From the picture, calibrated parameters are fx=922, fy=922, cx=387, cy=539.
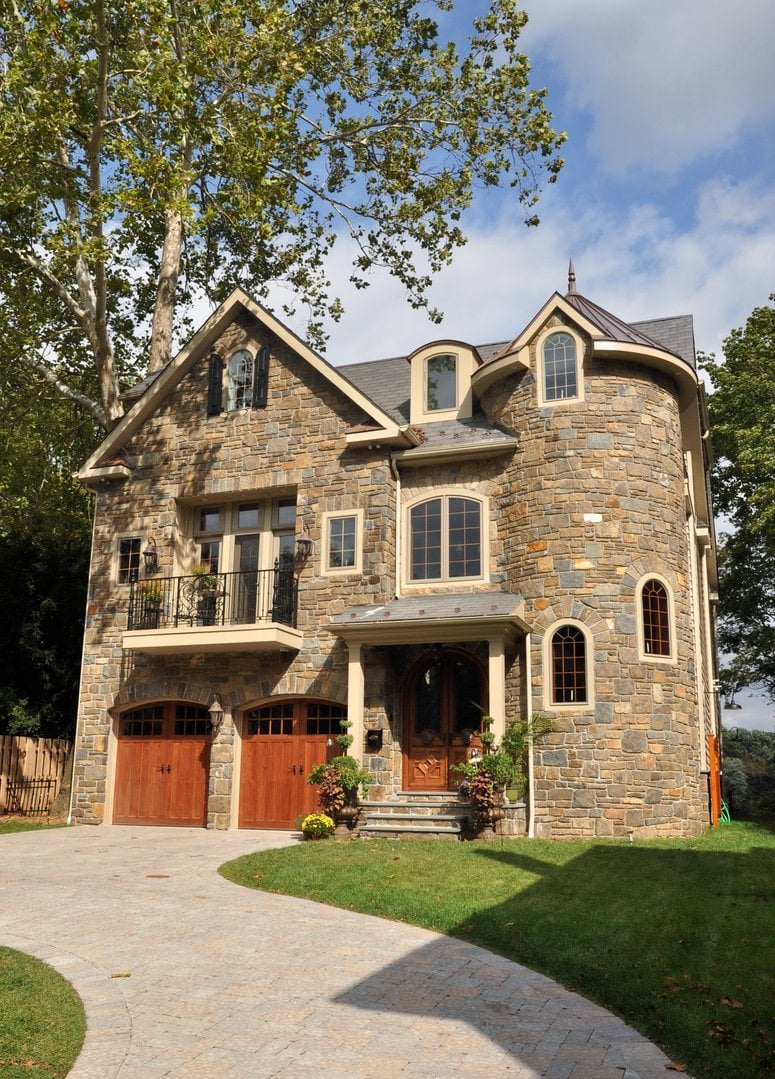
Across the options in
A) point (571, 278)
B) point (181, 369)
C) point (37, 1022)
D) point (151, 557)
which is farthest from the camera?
point (181, 369)

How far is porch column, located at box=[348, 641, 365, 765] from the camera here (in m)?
15.2

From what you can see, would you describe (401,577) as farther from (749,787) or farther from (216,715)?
(749,787)

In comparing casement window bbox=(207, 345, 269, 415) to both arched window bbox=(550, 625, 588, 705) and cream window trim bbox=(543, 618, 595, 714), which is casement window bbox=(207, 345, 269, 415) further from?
arched window bbox=(550, 625, 588, 705)

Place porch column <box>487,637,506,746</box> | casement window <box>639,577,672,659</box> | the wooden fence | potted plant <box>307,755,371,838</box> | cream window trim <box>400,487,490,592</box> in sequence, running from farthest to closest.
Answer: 1. the wooden fence
2. cream window trim <box>400,487,490,592</box>
3. casement window <box>639,577,672,659</box>
4. porch column <box>487,637,506,746</box>
5. potted plant <box>307,755,371,838</box>

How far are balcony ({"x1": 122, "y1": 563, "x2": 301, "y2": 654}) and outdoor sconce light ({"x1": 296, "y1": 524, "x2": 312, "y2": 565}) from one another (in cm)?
35

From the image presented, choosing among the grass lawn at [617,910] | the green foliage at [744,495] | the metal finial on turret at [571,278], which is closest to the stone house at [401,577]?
the metal finial on turret at [571,278]

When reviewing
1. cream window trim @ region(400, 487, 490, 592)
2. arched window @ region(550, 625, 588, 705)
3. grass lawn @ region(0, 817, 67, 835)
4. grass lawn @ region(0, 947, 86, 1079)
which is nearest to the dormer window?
cream window trim @ region(400, 487, 490, 592)

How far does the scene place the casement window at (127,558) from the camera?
18.2m

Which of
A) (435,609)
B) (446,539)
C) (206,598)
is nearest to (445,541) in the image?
(446,539)

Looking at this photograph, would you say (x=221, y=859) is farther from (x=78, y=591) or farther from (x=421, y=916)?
(x=78, y=591)

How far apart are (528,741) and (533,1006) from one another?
337 inches

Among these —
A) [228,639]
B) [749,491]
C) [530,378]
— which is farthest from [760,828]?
[749,491]

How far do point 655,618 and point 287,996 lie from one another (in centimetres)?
1035

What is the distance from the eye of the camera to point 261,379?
1805cm
